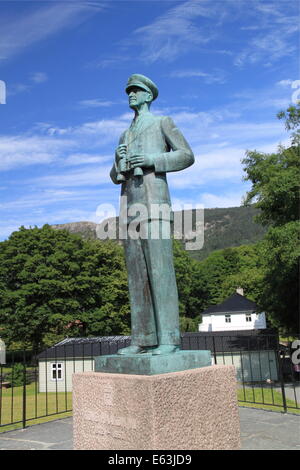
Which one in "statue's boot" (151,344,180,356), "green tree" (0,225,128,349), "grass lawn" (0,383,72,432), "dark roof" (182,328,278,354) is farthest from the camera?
"green tree" (0,225,128,349)

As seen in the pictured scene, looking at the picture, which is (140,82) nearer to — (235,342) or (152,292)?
(152,292)

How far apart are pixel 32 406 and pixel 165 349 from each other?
1694cm

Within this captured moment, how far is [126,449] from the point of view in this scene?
11.5 ft

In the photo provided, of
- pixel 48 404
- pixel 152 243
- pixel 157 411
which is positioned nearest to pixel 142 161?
pixel 152 243

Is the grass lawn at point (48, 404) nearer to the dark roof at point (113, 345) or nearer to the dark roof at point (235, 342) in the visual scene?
the dark roof at point (235, 342)

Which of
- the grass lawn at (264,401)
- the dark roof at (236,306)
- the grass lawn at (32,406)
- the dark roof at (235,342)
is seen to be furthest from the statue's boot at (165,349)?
the dark roof at (236,306)

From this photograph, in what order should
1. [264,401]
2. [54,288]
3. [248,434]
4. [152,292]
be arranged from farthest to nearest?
[54,288] < [264,401] < [248,434] < [152,292]

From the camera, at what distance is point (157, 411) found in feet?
11.0

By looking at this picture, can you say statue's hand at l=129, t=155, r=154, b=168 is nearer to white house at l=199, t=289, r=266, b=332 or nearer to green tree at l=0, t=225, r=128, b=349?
green tree at l=0, t=225, r=128, b=349

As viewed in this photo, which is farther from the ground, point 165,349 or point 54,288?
point 54,288

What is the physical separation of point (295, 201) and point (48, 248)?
22.8 m

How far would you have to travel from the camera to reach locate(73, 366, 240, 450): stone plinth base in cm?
339

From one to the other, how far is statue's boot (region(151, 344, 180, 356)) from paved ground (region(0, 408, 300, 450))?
2.93 metres

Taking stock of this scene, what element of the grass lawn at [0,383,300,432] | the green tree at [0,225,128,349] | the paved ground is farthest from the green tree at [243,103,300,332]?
the green tree at [0,225,128,349]
